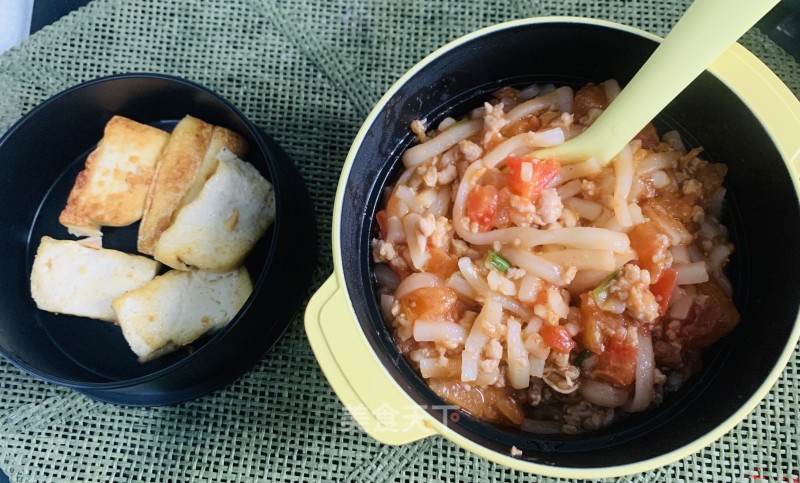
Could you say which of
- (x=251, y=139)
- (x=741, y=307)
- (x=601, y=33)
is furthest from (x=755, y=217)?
(x=251, y=139)

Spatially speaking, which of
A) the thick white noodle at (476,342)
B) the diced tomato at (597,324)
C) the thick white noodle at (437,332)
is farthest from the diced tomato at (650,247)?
the thick white noodle at (437,332)

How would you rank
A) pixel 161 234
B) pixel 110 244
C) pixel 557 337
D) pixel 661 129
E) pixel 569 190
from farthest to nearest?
pixel 110 244 → pixel 161 234 → pixel 661 129 → pixel 569 190 → pixel 557 337

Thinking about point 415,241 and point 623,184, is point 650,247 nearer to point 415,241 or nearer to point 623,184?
point 623,184

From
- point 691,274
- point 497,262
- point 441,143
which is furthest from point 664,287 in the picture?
point 441,143

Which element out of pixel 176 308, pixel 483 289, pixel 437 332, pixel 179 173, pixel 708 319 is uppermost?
pixel 708 319

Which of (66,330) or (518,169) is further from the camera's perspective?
(66,330)

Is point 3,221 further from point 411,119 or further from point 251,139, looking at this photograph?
point 411,119

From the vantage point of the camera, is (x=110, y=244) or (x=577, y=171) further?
(x=110, y=244)
